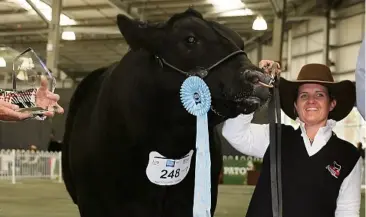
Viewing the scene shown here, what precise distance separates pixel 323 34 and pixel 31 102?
20.7m

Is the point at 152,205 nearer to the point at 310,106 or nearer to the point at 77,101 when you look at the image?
the point at 310,106

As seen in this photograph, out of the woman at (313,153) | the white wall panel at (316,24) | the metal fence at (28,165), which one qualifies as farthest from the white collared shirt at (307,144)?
the white wall panel at (316,24)

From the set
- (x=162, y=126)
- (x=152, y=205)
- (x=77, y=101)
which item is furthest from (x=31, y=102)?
(x=77, y=101)

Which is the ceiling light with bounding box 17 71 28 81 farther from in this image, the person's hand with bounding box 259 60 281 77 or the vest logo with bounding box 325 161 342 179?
the vest logo with bounding box 325 161 342 179

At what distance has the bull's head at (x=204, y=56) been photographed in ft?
7.37

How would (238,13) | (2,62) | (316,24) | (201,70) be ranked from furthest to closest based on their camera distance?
1. (316,24)
2. (238,13)
3. (201,70)
4. (2,62)

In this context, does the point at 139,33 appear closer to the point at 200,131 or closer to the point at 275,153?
the point at 200,131

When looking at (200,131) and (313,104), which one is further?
(313,104)

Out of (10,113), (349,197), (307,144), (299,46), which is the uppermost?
(299,46)

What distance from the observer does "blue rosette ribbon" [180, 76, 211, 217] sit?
93.0 inches

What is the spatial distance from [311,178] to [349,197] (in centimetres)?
18

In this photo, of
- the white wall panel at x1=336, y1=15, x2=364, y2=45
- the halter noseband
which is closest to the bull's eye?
the halter noseband

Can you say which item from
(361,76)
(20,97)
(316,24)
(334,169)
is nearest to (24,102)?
(20,97)

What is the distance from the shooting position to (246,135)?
2738 millimetres
